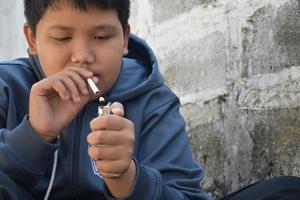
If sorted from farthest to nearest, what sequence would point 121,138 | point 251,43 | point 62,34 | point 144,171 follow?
point 251,43 < point 62,34 < point 144,171 < point 121,138

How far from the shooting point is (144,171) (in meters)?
1.08

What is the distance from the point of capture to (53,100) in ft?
3.79

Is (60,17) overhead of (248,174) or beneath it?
overhead

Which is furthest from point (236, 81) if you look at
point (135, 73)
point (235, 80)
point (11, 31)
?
point (11, 31)

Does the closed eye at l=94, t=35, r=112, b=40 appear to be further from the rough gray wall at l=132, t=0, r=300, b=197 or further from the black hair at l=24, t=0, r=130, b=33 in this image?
the rough gray wall at l=132, t=0, r=300, b=197

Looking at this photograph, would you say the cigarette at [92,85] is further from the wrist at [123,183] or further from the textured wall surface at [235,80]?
the textured wall surface at [235,80]

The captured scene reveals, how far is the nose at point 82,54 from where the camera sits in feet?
3.79

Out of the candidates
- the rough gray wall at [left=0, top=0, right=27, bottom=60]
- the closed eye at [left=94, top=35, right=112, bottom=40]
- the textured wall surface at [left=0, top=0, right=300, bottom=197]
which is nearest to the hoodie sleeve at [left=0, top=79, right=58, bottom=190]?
the closed eye at [left=94, top=35, right=112, bottom=40]

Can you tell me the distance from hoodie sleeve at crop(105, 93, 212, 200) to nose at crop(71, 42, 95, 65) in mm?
213

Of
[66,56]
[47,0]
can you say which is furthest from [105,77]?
[47,0]

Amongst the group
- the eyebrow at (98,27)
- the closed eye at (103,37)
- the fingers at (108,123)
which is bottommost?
the fingers at (108,123)

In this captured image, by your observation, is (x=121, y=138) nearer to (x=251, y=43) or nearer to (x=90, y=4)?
(x=90, y=4)

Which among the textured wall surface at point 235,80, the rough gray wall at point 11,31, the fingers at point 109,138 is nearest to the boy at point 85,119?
the fingers at point 109,138

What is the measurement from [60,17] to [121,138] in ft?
1.17
